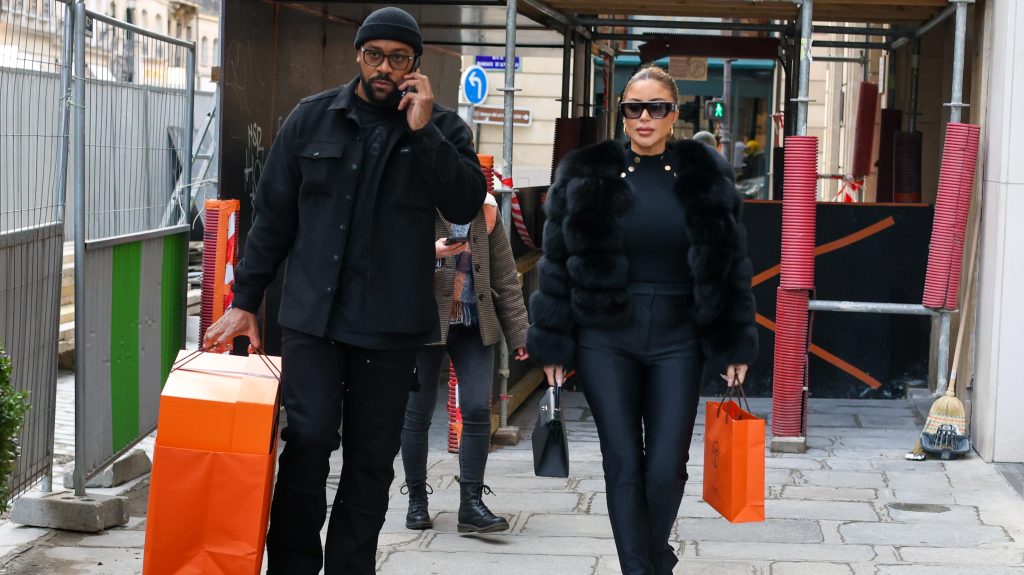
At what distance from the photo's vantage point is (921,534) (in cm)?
607

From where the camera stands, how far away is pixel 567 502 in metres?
6.69

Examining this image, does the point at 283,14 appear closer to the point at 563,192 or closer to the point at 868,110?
the point at 563,192

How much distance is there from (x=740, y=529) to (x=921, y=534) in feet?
2.41

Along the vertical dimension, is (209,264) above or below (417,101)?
below

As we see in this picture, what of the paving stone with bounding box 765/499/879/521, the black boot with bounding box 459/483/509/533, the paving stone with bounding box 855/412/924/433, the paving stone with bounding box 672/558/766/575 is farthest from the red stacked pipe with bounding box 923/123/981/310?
the black boot with bounding box 459/483/509/533

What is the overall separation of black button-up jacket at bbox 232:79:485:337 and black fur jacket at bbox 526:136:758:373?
46cm

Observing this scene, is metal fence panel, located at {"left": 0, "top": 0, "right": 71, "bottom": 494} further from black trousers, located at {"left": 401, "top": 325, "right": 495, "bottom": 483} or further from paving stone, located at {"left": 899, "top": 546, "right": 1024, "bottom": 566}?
paving stone, located at {"left": 899, "top": 546, "right": 1024, "bottom": 566}

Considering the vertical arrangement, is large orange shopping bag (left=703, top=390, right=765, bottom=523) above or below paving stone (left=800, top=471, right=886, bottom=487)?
above

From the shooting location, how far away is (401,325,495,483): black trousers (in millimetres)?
5973

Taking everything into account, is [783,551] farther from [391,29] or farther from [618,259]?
[391,29]

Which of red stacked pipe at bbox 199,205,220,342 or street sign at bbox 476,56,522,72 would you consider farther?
street sign at bbox 476,56,522,72

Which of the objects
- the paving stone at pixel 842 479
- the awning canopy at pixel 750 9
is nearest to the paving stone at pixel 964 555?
the paving stone at pixel 842 479

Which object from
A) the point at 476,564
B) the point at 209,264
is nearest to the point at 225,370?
the point at 476,564

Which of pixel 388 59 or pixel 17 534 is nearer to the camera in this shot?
pixel 388 59
